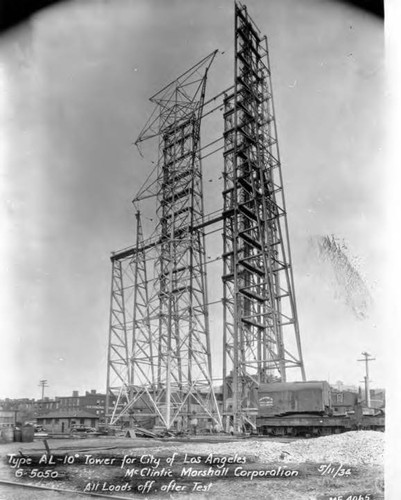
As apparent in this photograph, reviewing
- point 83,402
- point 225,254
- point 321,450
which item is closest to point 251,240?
point 225,254

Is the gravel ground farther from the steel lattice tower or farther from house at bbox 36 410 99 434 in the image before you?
house at bbox 36 410 99 434

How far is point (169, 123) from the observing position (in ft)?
81.6

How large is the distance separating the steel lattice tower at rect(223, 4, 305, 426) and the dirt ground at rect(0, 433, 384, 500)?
30.3 feet

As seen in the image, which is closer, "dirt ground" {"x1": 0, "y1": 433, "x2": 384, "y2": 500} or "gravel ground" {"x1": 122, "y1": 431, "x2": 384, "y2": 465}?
"dirt ground" {"x1": 0, "y1": 433, "x2": 384, "y2": 500}

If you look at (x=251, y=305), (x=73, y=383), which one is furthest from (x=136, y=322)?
(x=73, y=383)

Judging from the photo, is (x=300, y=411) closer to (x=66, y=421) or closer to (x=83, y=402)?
(x=66, y=421)

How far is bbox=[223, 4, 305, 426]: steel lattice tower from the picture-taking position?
790 inches

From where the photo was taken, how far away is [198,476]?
8.96 m

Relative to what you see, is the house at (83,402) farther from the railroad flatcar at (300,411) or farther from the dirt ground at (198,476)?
the dirt ground at (198,476)

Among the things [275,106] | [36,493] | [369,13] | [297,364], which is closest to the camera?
[36,493]

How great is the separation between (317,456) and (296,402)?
7548 millimetres

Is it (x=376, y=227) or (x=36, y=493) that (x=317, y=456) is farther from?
(x=36, y=493)

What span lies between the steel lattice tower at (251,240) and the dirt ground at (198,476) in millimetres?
9236

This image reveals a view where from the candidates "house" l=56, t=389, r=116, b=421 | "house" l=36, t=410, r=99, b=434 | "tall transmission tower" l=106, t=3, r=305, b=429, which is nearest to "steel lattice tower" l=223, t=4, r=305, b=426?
"tall transmission tower" l=106, t=3, r=305, b=429
